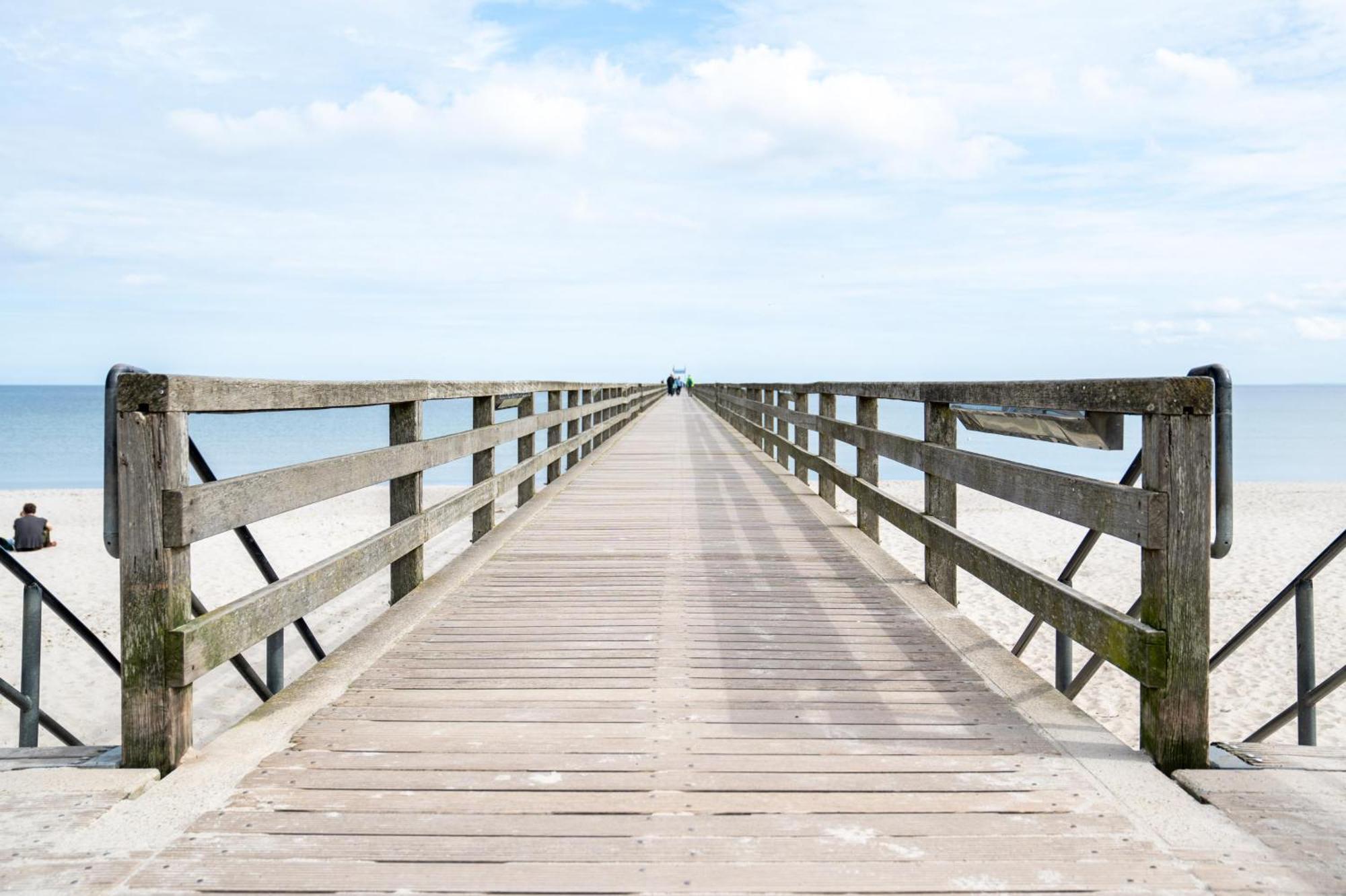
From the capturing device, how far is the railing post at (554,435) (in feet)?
32.2

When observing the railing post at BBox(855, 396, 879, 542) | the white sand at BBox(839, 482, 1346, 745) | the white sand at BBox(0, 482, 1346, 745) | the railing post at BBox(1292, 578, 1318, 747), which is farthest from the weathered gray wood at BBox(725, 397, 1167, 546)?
the white sand at BBox(0, 482, 1346, 745)

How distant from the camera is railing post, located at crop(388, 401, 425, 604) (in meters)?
4.57

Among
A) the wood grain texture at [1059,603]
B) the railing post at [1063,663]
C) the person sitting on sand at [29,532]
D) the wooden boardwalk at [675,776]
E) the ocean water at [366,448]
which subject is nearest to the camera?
the wooden boardwalk at [675,776]

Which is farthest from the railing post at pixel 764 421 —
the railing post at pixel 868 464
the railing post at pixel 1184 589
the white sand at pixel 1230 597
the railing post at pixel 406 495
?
the railing post at pixel 1184 589

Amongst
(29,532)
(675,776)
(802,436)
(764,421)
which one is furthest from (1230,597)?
(29,532)

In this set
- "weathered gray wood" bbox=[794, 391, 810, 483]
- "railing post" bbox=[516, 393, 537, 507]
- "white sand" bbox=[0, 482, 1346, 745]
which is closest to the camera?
"railing post" bbox=[516, 393, 537, 507]

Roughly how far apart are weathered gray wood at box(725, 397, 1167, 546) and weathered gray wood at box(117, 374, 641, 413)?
2535mm

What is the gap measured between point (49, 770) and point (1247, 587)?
15711 mm

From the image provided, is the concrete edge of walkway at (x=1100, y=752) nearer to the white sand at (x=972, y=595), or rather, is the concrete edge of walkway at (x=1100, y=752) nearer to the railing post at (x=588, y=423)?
the white sand at (x=972, y=595)

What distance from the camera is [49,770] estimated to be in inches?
103

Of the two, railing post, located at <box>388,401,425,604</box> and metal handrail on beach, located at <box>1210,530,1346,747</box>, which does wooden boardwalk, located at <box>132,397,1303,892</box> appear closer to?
railing post, located at <box>388,401,425,604</box>

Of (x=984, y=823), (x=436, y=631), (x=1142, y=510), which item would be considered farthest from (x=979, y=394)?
(x=436, y=631)

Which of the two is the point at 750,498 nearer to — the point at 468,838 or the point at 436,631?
the point at 436,631

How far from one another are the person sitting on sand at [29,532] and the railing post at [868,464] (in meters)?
16.2
